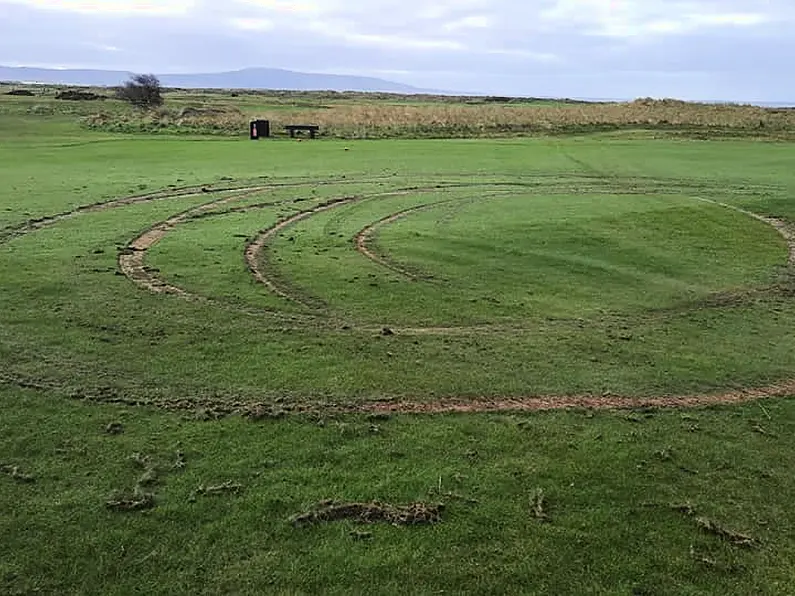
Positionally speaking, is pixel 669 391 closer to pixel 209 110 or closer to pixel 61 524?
pixel 61 524

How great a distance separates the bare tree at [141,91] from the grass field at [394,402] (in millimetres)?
61015

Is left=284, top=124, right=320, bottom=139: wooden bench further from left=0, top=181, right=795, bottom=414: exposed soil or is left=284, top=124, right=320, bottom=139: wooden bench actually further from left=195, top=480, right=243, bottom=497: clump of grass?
left=195, top=480, right=243, bottom=497: clump of grass

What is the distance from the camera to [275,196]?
22.5m

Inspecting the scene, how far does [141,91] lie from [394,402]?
257ft

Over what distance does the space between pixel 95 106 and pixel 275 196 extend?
51557 millimetres

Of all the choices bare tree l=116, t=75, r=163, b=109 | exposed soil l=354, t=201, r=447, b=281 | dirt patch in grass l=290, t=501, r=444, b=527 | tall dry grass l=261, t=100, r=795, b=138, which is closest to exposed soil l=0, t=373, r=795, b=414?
dirt patch in grass l=290, t=501, r=444, b=527

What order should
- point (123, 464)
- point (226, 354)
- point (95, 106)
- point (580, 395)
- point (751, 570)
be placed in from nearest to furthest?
point (751, 570) < point (123, 464) < point (580, 395) < point (226, 354) < point (95, 106)

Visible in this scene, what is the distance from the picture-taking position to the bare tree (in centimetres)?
7656

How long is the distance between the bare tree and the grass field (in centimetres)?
6102

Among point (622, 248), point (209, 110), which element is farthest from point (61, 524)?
point (209, 110)

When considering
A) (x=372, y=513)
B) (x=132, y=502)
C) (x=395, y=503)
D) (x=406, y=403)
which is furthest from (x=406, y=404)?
(x=132, y=502)

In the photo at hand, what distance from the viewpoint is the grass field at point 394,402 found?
630 centimetres

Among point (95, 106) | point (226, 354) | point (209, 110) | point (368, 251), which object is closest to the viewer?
point (226, 354)

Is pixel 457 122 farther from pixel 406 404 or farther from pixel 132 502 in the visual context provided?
pixel 132 502
